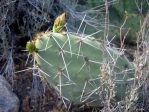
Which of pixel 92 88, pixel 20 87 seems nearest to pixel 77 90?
pixel 92 88

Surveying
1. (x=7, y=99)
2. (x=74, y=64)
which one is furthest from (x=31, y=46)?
(x=7, y=99)

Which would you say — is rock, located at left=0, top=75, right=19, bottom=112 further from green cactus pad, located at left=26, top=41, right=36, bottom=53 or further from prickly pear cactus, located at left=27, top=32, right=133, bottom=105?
green cactus pad, located at left=26, top=41, right=36, bottom=53

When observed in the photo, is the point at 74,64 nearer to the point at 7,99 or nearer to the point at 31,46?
the point at 31,46

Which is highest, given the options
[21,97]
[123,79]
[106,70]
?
[106,70]

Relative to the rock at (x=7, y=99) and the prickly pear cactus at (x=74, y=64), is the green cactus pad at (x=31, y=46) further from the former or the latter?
the rock at (x=7, y=99)

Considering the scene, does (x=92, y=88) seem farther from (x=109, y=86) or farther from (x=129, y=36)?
(x=129, y=36)

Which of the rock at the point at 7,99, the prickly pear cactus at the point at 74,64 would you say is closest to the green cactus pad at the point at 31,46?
the prickly pear cactus at the point at 74,64
